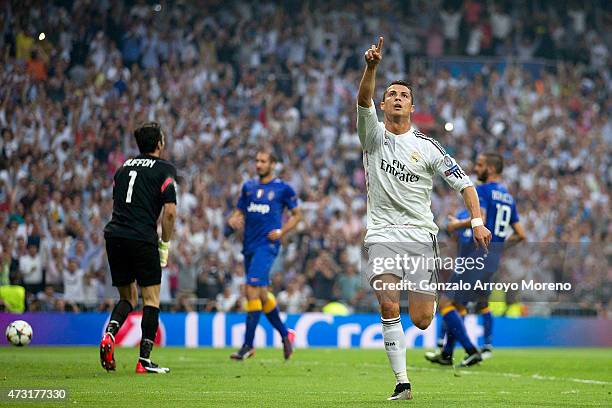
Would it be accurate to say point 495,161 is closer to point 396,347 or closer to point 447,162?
point 447,162

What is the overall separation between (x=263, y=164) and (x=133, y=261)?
12.6 feet

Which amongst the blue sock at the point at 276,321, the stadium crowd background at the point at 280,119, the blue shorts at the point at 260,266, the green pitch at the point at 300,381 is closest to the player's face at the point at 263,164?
the blue shorts at the point at 260,266

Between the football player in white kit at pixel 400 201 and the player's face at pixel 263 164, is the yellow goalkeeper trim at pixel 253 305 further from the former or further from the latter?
the football player in white kit at pixel 400 201

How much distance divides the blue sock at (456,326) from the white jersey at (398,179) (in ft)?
14.5

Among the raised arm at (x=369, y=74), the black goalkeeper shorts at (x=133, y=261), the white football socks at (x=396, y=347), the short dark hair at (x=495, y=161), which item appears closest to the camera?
the raised arm at (x=369, y=74)

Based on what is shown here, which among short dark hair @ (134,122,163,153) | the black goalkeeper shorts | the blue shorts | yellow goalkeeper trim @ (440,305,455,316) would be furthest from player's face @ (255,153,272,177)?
the black goalkeeper shorts

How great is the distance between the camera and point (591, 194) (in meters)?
26.6

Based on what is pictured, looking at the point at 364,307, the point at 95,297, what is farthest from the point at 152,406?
the point at 364,307

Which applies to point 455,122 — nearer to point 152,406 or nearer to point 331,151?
point 331,151

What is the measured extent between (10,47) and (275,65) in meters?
6.83

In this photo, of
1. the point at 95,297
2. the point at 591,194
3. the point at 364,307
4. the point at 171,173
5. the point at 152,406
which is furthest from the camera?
the point at 591,194

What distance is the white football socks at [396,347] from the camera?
888 cm

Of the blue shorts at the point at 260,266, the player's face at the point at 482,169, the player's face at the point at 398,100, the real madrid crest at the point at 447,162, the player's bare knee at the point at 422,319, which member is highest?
the player's face at the point at 398,100

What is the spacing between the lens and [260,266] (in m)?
A: 14.7
